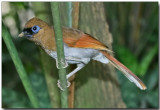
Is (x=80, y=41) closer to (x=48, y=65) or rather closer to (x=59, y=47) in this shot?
(x=59, y=47)

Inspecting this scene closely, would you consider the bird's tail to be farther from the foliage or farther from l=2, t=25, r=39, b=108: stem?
the foliage

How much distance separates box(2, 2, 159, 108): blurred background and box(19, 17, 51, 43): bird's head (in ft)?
2.75

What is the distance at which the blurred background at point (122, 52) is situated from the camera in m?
2.67

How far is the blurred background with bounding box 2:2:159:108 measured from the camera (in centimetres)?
267

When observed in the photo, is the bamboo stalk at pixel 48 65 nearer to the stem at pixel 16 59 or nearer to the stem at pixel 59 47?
the stem at pixel 16 59

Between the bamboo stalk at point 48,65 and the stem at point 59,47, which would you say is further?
the bamboo stalk at point 48,65

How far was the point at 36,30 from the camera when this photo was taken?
60.9 inches

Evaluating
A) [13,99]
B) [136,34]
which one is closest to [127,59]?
[136,34]

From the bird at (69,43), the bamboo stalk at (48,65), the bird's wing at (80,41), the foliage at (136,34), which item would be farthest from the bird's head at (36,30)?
the foliage at (136,34)

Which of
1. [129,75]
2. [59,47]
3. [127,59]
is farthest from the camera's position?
[127,59]

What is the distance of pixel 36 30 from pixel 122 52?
1531 mm

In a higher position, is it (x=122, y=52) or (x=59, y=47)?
(x=59, y=47)

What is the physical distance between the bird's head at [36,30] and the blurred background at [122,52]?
33.0 inches

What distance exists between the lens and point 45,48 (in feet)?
5.15
